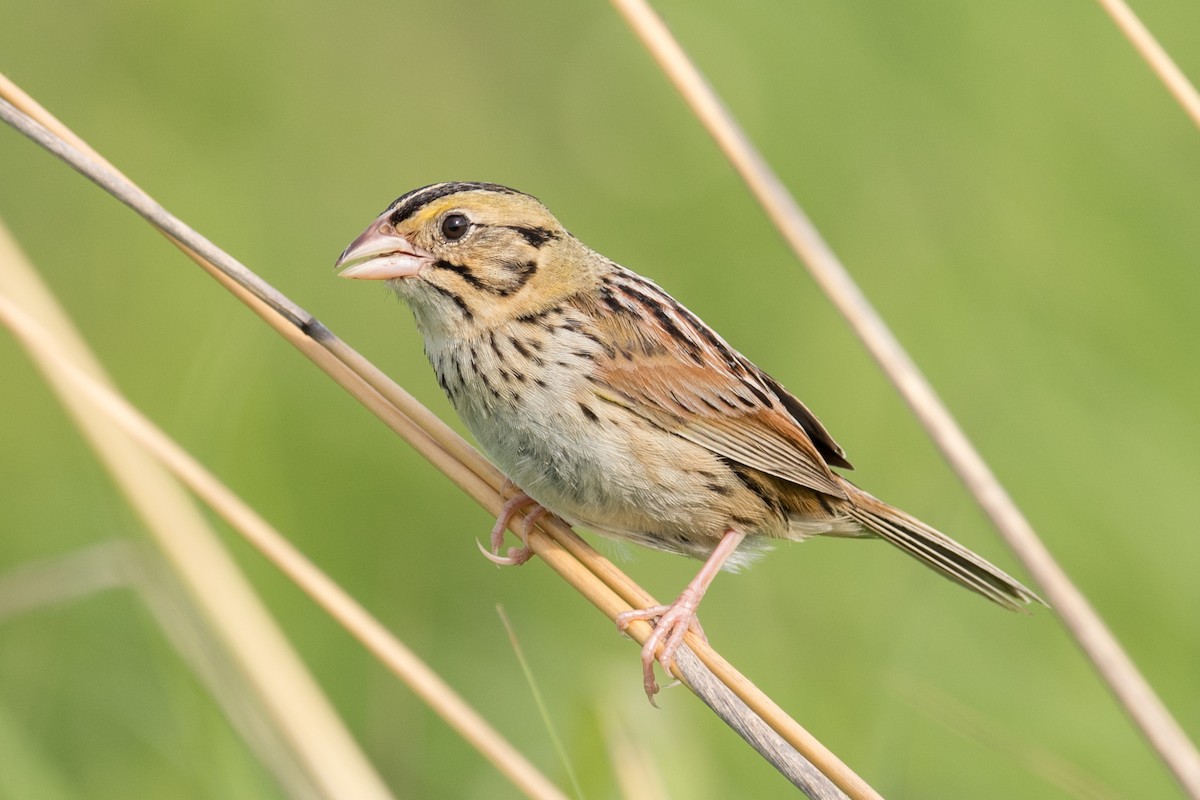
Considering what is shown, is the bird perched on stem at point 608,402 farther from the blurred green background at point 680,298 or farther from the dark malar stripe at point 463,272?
the blurred green background at point 680,298

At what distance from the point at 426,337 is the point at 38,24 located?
3.49 m

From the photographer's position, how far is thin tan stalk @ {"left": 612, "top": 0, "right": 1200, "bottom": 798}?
1844mm

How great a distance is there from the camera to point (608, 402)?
10.0 ft

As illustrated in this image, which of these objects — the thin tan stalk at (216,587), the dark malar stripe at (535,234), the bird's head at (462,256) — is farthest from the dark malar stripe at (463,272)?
the thin tan stalk at (216,587)

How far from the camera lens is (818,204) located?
18.1 ft

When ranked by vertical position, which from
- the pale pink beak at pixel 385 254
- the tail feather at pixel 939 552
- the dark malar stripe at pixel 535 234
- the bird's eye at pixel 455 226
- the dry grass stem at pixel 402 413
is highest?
the dark malar stripe at pixel 535 234

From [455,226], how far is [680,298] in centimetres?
229

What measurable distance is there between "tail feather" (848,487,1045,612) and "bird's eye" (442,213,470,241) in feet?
3.40

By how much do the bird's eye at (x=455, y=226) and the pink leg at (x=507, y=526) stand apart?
51 cm

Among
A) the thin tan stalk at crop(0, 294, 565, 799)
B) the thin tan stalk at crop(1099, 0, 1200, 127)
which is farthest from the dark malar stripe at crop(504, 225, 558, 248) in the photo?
the thin tan stalk at crop(1099, 0, 1200, 127)

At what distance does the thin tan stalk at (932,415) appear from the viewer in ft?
6.05

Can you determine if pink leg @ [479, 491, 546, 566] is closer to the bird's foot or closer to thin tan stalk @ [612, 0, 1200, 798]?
the bird's foot

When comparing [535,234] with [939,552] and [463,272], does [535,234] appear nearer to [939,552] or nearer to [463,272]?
[463,272]

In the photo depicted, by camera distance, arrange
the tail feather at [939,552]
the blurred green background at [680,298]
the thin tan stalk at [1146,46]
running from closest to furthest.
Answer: the thin tan stalk at [1146,46] → the tail feather at [939,552] → the blurred green background at [680,298]
